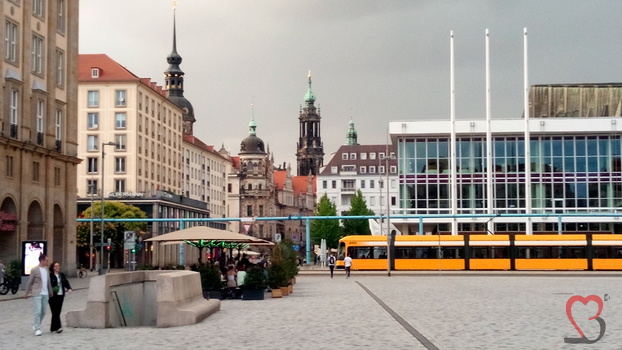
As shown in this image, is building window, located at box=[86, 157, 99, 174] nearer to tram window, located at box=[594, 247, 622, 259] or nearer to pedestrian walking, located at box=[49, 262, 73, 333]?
tram window, located at box=[594, 247, 622, 259]

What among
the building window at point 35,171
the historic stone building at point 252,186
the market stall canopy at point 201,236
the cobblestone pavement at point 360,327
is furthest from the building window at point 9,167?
the historic stone building at point 252,186

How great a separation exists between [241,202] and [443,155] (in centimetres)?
10817

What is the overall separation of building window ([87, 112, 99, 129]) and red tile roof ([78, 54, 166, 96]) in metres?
3.75

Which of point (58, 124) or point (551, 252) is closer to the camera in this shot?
point (58, 124)

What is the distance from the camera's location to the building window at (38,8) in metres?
55.9

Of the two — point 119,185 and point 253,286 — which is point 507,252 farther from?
point 119,185

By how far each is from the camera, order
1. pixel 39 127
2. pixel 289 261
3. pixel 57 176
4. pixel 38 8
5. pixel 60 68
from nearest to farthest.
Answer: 1. pixel 289 261
2. pixel 39 127
3. pixel 38 8
4. pixel 57 176
5. pixel 60 68

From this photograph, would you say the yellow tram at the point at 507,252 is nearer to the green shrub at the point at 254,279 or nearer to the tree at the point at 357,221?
the green shrub at the point at 254,279

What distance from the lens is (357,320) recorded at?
22844 mm

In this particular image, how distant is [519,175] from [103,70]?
48.8 m

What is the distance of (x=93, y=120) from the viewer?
348ft

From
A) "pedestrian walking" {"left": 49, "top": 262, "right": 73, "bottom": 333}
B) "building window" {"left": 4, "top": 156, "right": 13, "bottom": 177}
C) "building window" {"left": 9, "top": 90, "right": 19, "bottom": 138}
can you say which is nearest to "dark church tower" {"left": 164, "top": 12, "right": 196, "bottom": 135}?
"building window" {"left": 9, "top": 90, "right": 19, "bottom": 138}

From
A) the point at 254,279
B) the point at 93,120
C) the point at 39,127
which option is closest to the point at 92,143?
the point at 93,120

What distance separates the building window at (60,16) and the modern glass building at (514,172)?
3413cm
